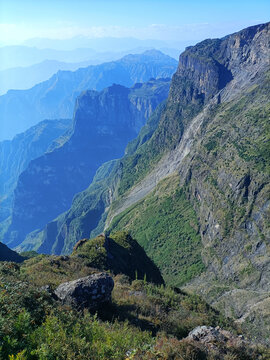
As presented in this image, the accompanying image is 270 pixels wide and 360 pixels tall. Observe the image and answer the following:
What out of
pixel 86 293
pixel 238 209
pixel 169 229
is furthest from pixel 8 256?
pixel 238 209

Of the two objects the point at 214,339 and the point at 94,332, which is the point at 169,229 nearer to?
the point at 214,339

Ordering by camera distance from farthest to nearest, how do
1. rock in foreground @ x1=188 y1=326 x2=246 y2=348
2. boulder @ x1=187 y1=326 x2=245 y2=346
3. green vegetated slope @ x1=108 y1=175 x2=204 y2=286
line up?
green vegetated slope @ x1=108 y1=175 x2=204 y2=286, boulder @ x1=187 y1=326 x2=245 y2=346, rock in foreground @ x1=188 y1=326 x2=246 y2=348

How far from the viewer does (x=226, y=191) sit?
319 ft

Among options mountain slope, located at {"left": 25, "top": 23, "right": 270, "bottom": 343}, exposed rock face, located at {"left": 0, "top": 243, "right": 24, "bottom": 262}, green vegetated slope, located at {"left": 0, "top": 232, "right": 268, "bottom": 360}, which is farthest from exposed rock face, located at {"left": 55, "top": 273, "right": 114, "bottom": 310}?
exposed rock face, located at {"left": 0, "top": 243, "right": 24, "bottom": 262}

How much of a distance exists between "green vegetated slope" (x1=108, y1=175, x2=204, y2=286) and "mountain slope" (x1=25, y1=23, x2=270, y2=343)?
0.54 m

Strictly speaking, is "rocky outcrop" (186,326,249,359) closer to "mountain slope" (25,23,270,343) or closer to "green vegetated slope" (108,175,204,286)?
"mountain slope" (25,23,270,343)

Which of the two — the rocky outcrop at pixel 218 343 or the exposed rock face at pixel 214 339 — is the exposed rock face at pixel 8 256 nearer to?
the exposed rock face at pixel 214 339

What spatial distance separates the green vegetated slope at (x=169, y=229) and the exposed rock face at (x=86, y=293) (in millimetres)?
71603

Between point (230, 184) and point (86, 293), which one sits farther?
point (230, 184)

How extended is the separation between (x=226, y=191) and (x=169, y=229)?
29965mm

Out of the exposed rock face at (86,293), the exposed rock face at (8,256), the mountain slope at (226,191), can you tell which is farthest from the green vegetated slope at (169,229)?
the exposed rock face at (86,293)

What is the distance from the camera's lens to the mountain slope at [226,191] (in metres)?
72.6

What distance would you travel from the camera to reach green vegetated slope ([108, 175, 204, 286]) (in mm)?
95756

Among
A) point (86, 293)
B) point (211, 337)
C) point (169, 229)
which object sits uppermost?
point (211, 337)
